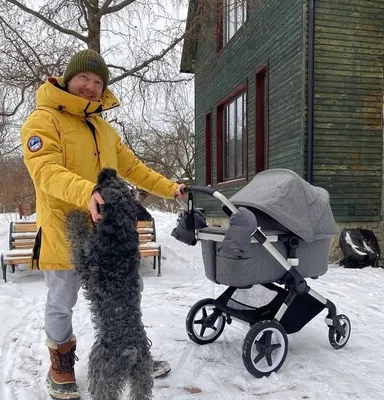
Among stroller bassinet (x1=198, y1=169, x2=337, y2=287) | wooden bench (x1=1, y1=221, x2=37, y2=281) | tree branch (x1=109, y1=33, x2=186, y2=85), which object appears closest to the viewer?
stroller bassinet (x1=198, y1=169, x2=337, y2=287)

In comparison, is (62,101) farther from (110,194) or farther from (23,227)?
(23,227)

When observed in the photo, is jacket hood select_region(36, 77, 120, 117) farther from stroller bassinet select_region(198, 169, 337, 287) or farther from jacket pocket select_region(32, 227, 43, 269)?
stroller bassinet select_region(198, 169, 337, 287)

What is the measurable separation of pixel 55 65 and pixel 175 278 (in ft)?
14.1

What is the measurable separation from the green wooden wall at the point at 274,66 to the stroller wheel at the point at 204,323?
4.05 meters

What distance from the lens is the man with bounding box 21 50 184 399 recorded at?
211 cm

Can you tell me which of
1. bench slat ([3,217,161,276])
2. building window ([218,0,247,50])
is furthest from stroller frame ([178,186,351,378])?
building window ([218,0,247,50])

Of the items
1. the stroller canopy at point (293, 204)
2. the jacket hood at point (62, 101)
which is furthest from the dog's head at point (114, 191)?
the stroller canopy at point (293, 204)

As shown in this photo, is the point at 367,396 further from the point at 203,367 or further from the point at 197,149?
the point at 197,149

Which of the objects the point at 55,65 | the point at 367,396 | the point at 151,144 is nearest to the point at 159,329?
the point at 367,396

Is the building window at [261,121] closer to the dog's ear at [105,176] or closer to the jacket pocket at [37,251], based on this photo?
the jacket pocket at [37,251]

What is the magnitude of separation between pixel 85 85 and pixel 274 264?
1.73 m

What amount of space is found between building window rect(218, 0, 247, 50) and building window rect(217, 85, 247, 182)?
1.56 metres

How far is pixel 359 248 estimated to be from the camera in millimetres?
6613

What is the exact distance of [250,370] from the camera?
2711 millimetres
